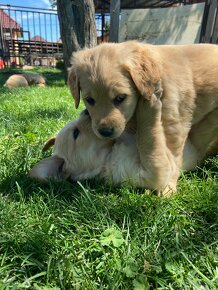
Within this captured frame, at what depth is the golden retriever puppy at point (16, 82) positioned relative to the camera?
9.33 meters

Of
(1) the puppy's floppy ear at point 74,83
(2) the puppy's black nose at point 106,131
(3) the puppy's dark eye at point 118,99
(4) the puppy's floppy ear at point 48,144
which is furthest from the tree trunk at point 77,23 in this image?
(2) the puppy's black nose at point 106,131

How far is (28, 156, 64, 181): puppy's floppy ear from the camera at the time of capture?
2.51 m

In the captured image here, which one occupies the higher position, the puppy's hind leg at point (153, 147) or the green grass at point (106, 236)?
the puppy's hind leg at point (153, 147)

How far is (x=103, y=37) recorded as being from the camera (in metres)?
14.2

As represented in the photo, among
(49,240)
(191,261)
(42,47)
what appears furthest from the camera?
(42,47)

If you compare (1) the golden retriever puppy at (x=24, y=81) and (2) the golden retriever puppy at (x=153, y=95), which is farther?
(1) the golden retriever puppy at (x=24, y=81)

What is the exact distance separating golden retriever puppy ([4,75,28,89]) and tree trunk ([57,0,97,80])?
2454mm

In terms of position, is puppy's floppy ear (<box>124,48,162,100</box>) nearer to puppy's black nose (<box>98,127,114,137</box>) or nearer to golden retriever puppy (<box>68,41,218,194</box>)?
Result: golden retriever puppy (<box>68,41,218,194</box>)

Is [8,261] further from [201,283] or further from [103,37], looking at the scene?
[103,37]

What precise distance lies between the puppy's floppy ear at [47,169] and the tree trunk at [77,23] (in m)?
5.25

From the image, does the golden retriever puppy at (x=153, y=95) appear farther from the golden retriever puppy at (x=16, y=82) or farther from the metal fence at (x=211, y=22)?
the golden retriever puppy at (x=16, y=82)

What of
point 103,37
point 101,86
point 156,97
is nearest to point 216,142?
point 156,97

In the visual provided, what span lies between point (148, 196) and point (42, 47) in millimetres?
17102

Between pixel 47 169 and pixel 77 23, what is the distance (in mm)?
5641
